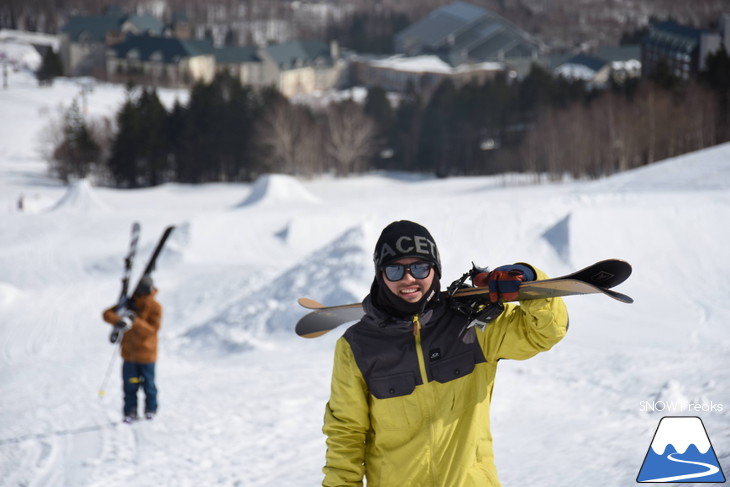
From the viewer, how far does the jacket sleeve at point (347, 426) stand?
3020 mm

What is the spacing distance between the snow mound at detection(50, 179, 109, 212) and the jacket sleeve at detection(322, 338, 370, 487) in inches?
1070

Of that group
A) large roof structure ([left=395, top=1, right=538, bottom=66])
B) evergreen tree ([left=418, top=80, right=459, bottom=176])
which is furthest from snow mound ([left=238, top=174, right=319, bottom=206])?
large roof structure ([left=395, top=1, right=538, bottom=66])

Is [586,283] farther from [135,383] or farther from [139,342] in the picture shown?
[135,383]

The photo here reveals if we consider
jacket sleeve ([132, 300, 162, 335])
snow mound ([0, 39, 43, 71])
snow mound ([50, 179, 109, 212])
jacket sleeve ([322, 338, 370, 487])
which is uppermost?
snow mound ([0, 39, 43, 71])

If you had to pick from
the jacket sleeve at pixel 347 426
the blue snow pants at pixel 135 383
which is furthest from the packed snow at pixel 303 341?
the jacket sleeve at pixel 347 426

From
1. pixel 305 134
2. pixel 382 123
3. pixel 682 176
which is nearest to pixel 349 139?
pixel 305 134

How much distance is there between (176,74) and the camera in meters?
83.2

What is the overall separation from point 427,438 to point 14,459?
569 centimetres

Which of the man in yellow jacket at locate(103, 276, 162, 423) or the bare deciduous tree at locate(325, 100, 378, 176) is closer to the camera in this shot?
the man in yellow jacket at locate(103, 276, 162, 423)

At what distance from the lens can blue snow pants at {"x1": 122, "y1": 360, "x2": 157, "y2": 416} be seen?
779cm

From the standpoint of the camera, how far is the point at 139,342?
25.2 feet

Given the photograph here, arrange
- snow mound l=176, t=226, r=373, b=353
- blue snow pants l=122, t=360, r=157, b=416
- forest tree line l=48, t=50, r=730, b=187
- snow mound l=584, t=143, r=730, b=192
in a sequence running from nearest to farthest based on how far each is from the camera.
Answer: blue snow pants l=122, t=360, r=157, b=416, snow mound l=176, t=226, r=373, b=353, snow mound l=584, t=143, r=730, b=192, forest tree line l=48, t=50, r=730, b=187

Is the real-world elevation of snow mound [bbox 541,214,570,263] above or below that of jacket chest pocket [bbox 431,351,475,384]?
below

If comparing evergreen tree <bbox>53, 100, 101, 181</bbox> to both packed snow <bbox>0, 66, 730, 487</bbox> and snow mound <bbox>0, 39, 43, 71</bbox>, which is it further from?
snow mound <bbox>0, 39, 43, 71</bbox>
